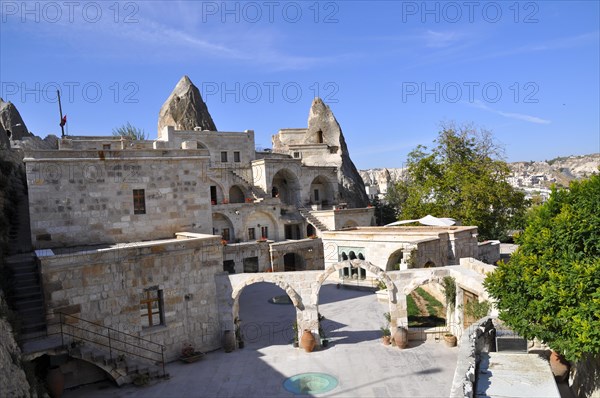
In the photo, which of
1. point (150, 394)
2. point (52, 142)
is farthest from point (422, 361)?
point (52, 142)

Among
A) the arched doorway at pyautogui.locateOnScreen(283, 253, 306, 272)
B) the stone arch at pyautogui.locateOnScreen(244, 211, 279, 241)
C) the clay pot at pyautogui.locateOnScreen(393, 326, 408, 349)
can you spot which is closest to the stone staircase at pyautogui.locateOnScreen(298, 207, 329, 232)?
the stone arch at pyautogui.locateOnScreen(244, 211, 279, 241)

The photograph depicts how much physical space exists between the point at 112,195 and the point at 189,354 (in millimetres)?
6547

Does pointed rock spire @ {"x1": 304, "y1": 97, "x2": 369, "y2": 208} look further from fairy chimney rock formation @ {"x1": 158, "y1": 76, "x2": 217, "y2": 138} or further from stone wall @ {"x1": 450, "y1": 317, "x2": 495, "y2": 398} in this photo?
stone wall @ {"x1": 450, "y1": 317, "x2": 495, "y2": 398}

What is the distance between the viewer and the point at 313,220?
122 ft

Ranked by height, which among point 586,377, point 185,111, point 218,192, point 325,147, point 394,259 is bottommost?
point 586,377

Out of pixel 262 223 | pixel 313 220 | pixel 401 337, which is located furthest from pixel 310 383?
pixel 313 220

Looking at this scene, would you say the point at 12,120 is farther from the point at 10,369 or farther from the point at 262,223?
the point at 10,369

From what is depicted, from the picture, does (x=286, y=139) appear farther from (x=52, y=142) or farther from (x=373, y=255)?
(x=373, y=255)

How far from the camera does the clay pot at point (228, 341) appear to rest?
1541 centimetres

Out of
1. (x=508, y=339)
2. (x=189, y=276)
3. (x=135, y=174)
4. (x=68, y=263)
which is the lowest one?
(x=508, y=339)

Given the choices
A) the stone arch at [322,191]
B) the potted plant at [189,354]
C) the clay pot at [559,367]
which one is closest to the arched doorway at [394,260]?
the potted plant at [189,354]

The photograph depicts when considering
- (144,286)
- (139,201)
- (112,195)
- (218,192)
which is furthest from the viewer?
(218,192)

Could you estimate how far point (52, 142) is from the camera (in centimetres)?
3547

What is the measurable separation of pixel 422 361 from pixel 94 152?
1334 cm
